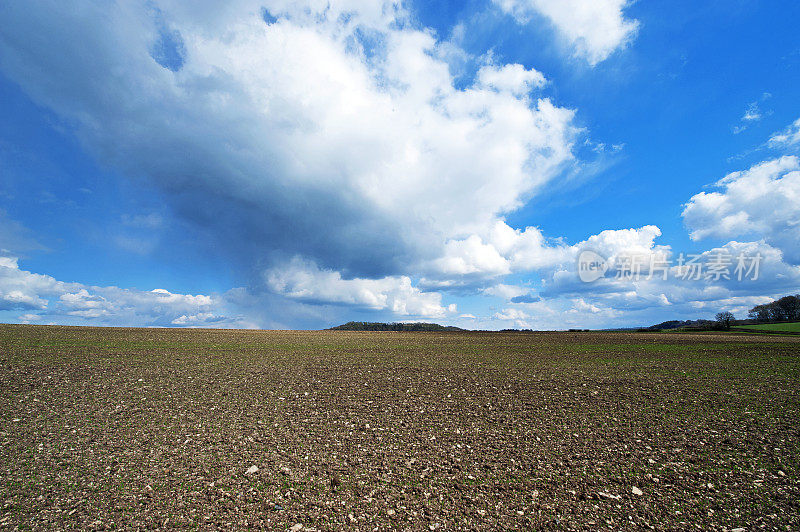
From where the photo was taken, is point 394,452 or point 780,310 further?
point 780,310

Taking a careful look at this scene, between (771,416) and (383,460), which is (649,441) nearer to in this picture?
(771,416)

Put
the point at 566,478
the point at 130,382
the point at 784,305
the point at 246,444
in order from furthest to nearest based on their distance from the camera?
the point at 784,305
the point at 130,382
the point at 246,444
the point at 566,478

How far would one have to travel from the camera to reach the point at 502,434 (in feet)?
33.1

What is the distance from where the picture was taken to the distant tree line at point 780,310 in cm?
10619

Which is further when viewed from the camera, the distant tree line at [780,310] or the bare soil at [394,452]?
the distant tree line at [780,310]

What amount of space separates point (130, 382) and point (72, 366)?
630 cm

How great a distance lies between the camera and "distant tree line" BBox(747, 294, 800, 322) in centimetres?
10619

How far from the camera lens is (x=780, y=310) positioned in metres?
110

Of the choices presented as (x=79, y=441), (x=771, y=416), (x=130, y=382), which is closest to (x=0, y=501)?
(x=79, y=441)

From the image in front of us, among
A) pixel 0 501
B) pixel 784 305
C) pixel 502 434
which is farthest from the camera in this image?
pixel 784 305

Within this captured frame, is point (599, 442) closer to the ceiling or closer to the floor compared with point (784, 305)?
closer to the floor

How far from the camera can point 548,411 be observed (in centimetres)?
1209

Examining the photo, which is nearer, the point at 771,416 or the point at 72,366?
the point at 771,416

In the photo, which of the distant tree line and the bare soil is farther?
the distant tree line
